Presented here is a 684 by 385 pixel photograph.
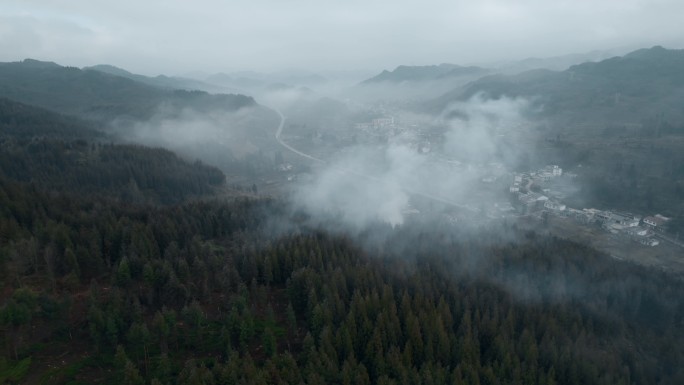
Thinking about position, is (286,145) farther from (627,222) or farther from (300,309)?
(300,309)

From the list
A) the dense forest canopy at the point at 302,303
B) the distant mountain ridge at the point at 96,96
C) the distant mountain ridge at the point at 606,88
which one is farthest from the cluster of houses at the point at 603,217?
the distant mountain ridge at the point at 96,96

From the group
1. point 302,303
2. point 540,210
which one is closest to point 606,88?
point 540,210

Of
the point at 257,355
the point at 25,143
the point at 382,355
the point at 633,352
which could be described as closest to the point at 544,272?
the point at 633,352

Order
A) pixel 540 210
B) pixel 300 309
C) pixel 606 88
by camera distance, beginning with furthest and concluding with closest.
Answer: pixel 606 88, pixel 540 210, pixel 300 309

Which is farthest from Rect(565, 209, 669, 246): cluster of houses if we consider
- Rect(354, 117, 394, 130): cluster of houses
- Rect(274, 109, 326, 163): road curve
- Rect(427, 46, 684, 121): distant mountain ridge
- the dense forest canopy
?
Rect(354, 117, 394, 130): cluster of houses

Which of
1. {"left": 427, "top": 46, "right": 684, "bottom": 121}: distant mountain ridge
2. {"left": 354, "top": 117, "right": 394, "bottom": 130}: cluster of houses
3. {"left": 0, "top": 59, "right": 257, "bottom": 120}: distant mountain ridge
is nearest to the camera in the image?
{"left": 427, "top": 46, "right": 684, "bottom": 121}: distant mountain ridge

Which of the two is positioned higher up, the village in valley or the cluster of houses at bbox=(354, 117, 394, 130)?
the cluster of houses at bbox=(354, 117, 394, 130)

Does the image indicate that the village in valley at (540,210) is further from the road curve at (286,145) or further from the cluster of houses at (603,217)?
the road curve at (286,145)

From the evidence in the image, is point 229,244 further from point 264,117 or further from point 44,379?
point 264,117

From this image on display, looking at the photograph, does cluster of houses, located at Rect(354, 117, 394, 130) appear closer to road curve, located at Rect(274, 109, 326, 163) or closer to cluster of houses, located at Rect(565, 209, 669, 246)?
road curve, located at Rect(274, 109, 326, 163)
